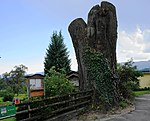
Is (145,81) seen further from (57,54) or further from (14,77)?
(14,77)

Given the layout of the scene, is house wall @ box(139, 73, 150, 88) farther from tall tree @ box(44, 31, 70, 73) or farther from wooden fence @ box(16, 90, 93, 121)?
wooden fence @ box(16, 90, 93, 121)

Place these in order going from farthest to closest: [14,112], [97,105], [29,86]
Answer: [97,105], [29,86], [14,112]

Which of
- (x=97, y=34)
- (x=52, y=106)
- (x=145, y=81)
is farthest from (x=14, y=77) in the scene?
(x=52, y=106)

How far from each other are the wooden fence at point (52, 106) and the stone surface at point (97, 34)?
168 centimetres

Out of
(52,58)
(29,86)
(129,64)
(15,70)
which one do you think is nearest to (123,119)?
(29,86)

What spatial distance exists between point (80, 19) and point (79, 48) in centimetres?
200

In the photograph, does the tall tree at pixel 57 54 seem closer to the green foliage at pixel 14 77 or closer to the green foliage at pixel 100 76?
the green foliage at pixel 14 77

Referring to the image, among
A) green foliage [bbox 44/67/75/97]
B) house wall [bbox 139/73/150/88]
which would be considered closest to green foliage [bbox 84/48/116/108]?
green foliage [bbox 44/67/75/97]

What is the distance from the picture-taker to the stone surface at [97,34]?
14.3m

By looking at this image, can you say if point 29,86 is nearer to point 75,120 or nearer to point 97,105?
point 75,120

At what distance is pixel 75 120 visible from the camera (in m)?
10.6

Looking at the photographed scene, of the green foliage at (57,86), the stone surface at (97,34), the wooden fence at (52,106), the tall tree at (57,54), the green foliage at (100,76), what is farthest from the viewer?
the tall tree at (57,54)

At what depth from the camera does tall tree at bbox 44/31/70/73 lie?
38.7 metres

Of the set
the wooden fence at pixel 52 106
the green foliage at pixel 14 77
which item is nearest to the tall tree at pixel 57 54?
the green foliage at pixel 14 77
